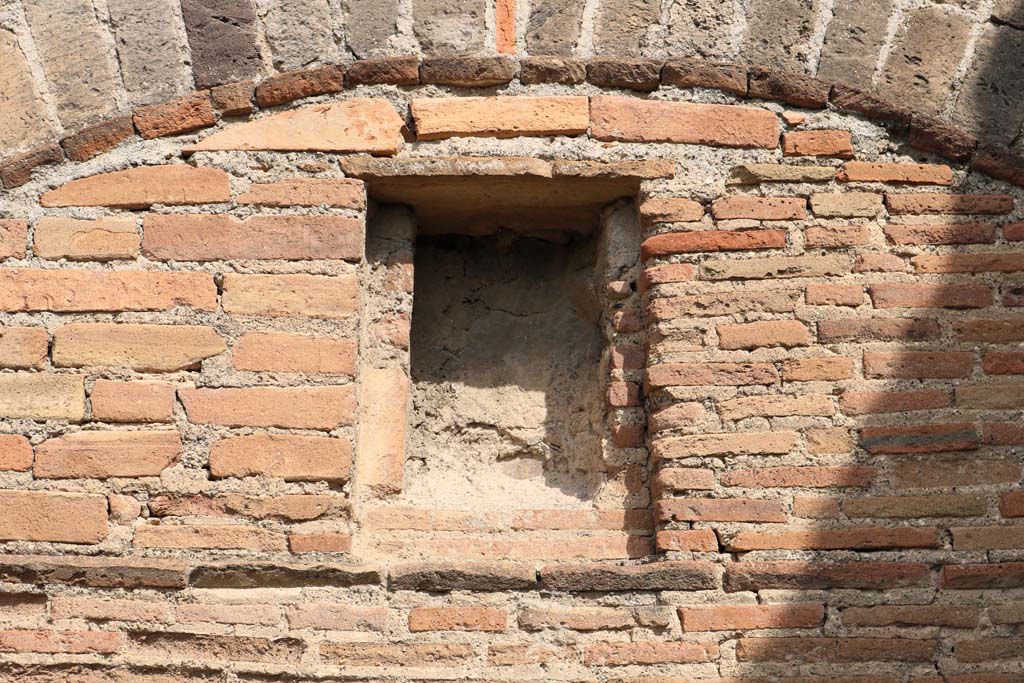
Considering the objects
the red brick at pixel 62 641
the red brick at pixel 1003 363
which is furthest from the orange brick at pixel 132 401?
the red brick at pixel 1003 363

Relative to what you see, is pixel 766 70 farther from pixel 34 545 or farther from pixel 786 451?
pixel 34 545

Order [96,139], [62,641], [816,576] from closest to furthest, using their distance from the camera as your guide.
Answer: [62,641]
[816,576]
[96,139]

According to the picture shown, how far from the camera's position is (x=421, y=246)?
3.59 m

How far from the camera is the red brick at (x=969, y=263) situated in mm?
3188

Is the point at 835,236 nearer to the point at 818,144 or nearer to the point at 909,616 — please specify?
the point at 818,144

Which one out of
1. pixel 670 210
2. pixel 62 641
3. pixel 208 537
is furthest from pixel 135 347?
pixel 670 210

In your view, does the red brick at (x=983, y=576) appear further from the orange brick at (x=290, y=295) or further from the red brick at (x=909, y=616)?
the orange brick at (x=290, y=295)

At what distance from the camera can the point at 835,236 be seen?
320 centimetres

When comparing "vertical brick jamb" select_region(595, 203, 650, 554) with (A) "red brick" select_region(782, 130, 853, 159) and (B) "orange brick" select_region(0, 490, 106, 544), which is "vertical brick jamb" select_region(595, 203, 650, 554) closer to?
(A) "red brick" select_region(782, 130, 853, 159)

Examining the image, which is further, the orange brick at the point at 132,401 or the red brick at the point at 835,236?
the red brick at the point at 835,236

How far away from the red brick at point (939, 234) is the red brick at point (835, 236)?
85 millimetres

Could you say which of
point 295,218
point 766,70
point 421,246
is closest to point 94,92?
point 295,218

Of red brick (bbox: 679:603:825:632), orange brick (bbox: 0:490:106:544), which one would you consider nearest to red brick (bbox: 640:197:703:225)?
red brick (bbox: 679:603:825:632)

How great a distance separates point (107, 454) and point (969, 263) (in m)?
2.41
